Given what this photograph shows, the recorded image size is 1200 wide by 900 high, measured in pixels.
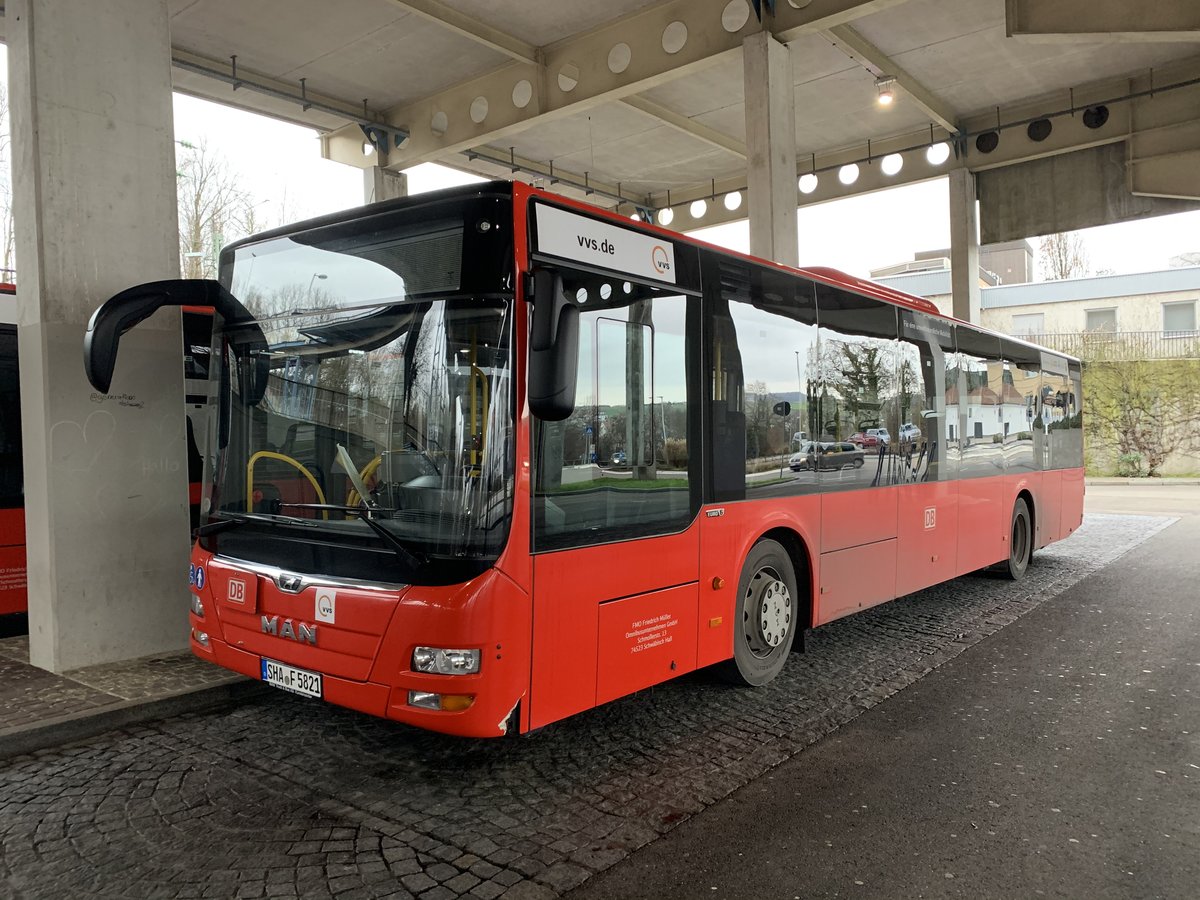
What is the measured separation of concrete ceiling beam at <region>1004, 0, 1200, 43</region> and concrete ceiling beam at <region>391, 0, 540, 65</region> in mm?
6899

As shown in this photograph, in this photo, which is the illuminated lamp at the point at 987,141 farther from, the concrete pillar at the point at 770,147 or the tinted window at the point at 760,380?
the tinted window at the point at 760,380

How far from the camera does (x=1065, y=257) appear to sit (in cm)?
4297

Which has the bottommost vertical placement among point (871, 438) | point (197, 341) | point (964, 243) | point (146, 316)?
point (871, 438)

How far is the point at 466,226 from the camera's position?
404 centimetres

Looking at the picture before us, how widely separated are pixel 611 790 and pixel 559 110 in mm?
11593

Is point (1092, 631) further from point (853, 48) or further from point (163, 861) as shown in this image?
point (853, 48)

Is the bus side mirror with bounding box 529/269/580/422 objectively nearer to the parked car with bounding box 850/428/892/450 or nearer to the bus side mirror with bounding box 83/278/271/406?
the bus side mirror with bounding box 83/278/271/406

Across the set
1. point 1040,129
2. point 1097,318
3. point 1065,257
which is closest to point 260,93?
point 1040,129

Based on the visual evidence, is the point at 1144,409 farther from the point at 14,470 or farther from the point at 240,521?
the point at 14,470

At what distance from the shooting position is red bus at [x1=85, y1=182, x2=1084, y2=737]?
3.93 m

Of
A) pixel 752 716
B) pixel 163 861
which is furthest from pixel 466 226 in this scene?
pixel 752 716

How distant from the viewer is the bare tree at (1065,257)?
140ft

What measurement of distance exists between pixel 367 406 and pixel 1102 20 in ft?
31.1

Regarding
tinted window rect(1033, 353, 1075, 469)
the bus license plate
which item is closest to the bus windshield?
the bus license plate
